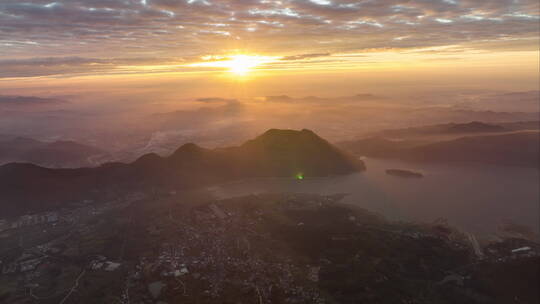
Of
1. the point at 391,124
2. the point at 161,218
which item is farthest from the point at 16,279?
the point at 391,124

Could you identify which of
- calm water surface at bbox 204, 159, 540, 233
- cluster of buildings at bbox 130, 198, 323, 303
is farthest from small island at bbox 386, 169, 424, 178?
cluster of buildings at bbox 130, 198, 323, 303

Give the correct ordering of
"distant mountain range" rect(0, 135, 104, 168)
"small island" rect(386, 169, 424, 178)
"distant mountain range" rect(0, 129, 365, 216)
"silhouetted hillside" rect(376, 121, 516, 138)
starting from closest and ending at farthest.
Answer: "distant mountain range" rect(0, 129, 365, 216) → "small island" rect(386, 169, 424, 178) → "distant mountain range" rect(0, 135, 104, 168) → "silhouetted hillside" rect(376, 121, 516, 138)

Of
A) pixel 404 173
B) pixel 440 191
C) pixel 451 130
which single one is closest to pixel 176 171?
pixel 404 173

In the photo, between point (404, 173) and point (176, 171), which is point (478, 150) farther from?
point (176, 171)

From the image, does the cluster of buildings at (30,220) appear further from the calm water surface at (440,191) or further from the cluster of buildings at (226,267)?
the calm water surface at (440,191)

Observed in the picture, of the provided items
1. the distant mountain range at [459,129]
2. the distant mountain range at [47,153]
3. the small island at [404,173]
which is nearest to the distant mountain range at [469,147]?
the distant mountain range at [459,129]

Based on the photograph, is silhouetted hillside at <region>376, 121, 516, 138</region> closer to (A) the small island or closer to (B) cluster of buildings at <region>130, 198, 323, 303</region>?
(A) the small island
